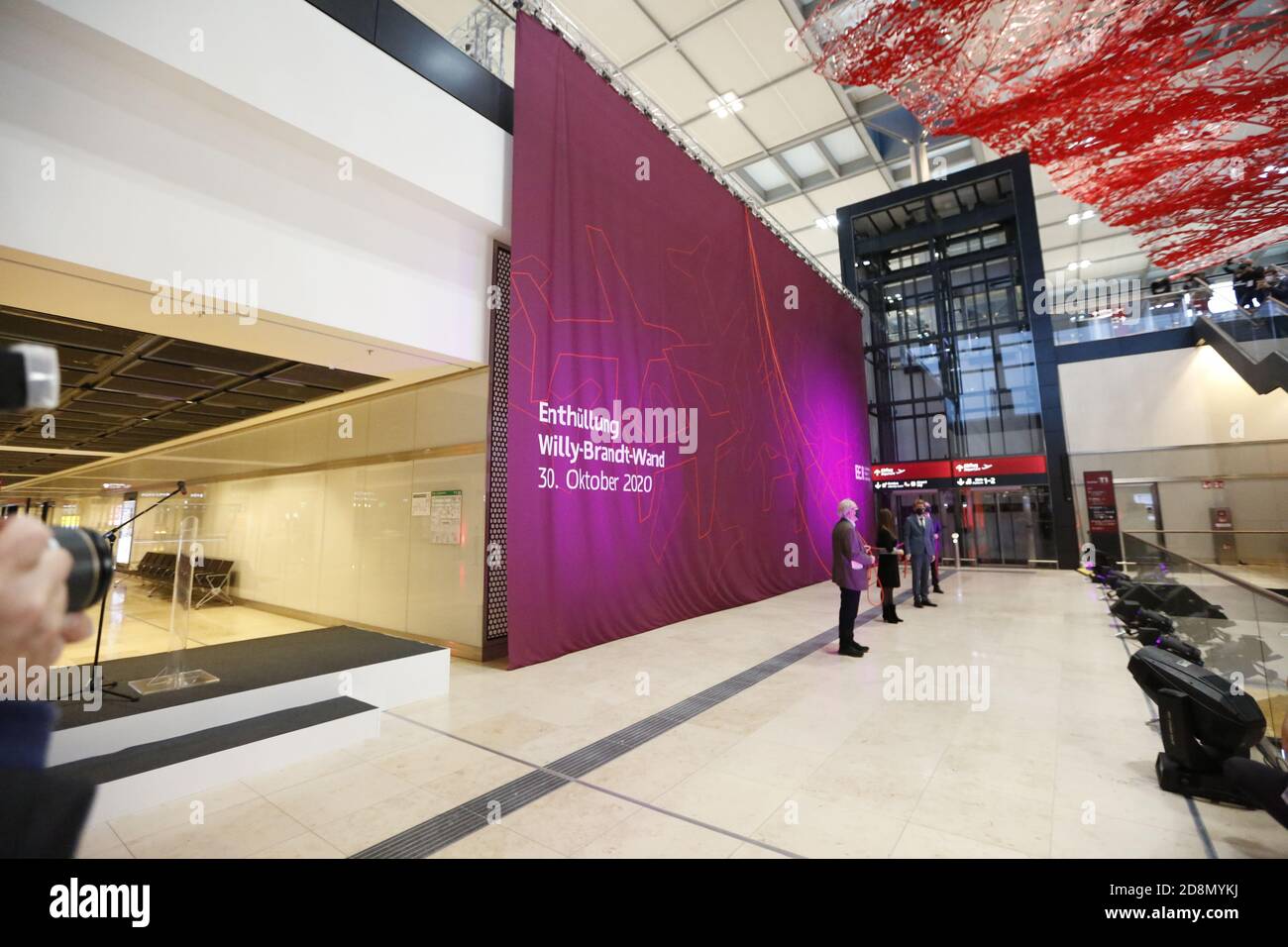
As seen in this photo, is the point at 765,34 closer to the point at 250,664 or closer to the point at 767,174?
the point at 767,174

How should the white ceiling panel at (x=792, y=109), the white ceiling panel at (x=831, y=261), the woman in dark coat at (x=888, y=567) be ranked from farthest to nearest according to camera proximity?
the white ceiling panel at (x=831, y=261) → the white ceiling panel at (x=792, y=109) → the woman in dark coat at (x=888, y=567)

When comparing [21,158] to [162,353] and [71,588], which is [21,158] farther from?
[71,588]

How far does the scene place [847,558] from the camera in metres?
5.11

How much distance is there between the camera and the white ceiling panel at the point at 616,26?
8556 mm

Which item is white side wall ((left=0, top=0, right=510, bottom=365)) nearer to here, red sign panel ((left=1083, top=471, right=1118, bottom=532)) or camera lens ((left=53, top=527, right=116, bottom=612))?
camera lens ((left=53, top=527, right=116, bottom=612))

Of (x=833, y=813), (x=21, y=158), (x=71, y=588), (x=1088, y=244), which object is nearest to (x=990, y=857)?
(x=833, y=813)

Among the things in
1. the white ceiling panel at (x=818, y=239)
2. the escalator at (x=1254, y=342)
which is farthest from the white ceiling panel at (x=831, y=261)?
the escalator at (x=1254, y=342)

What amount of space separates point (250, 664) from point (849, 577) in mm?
4722

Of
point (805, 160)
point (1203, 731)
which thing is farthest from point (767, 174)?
point (1203, 731)

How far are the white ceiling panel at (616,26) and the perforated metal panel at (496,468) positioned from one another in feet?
18.8

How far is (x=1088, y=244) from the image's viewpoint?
1608 centimetres

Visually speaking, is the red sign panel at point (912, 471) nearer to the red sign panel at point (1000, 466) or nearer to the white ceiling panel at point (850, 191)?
the red sign panel at point (1000, 466)

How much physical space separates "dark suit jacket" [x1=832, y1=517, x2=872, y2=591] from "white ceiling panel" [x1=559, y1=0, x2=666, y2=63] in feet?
26.1

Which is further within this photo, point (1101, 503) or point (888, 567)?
point (1101, 503)
